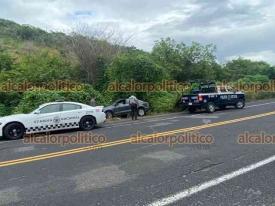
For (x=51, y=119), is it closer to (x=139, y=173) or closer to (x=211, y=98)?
(x=139, y=173)

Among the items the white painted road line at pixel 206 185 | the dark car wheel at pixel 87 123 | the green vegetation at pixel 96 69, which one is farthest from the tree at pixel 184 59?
the white painted road line at pixel 206 185

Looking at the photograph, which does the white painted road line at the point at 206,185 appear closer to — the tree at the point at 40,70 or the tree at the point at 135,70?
the tree at the point at 135,70

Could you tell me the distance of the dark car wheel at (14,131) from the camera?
14938 millimetres

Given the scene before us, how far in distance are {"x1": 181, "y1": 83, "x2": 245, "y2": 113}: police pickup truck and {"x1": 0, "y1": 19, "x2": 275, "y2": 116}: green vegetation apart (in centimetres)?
192

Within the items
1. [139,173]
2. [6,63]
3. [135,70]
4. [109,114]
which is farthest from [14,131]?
[6,63]

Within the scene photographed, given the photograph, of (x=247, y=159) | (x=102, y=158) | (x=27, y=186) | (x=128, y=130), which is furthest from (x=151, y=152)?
(x=128, y=130)

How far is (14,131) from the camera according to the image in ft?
49.5

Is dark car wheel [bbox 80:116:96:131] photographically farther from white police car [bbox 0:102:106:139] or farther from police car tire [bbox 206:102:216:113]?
police car tire [bbox 206:102:216:113]

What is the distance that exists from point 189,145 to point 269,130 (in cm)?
429

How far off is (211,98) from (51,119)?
37.0 ft

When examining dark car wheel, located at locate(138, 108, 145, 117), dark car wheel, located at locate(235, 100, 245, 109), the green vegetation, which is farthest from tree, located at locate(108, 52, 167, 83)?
dark car wheel, located at locate(235, 100, 245, 109)

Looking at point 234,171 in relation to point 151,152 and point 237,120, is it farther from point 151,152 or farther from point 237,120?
point 237,120

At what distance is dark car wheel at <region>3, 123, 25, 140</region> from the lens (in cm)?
1494

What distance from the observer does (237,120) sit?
57.1ft
